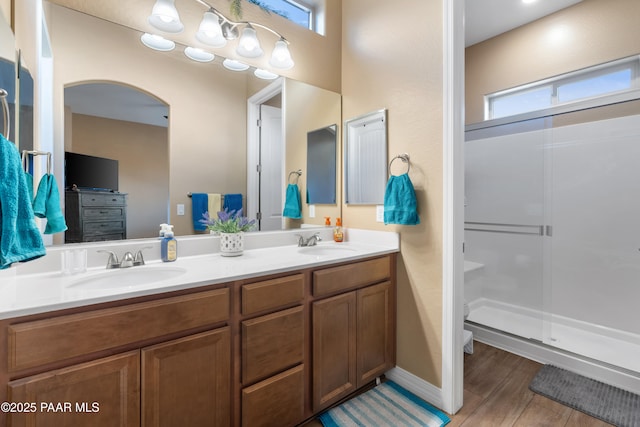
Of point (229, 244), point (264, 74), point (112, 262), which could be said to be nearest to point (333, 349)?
point (229, 244)

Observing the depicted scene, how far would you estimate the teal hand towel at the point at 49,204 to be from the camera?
1.10 metres

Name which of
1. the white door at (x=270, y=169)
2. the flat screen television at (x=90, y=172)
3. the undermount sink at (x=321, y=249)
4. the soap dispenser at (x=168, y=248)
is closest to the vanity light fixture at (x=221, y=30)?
the white door at (x=270, y=169)

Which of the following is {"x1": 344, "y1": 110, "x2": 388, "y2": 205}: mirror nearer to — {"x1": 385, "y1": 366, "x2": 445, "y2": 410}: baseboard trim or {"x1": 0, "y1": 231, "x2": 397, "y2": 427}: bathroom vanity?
{"x1": 0, "y1": 231, "x2": 397, "y2": 427}: bathroom vanity

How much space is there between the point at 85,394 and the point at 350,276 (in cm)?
114

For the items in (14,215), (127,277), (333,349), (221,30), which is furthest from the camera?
(221,30)

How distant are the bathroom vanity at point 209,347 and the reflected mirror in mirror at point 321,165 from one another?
64 centimetres

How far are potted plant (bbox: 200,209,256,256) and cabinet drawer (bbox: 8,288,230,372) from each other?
49 cm

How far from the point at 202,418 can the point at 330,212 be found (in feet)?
4.86

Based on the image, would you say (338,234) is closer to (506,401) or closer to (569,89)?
(506,401)

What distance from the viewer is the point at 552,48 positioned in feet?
8.46

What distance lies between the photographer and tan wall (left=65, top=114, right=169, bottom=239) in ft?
4.37

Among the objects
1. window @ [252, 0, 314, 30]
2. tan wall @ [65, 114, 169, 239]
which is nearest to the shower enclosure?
window @ [252, 0, 314, 30]

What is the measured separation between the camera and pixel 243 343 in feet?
3.86

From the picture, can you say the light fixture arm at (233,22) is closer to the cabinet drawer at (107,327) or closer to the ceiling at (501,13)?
the cabinet drawer at (107,327)
